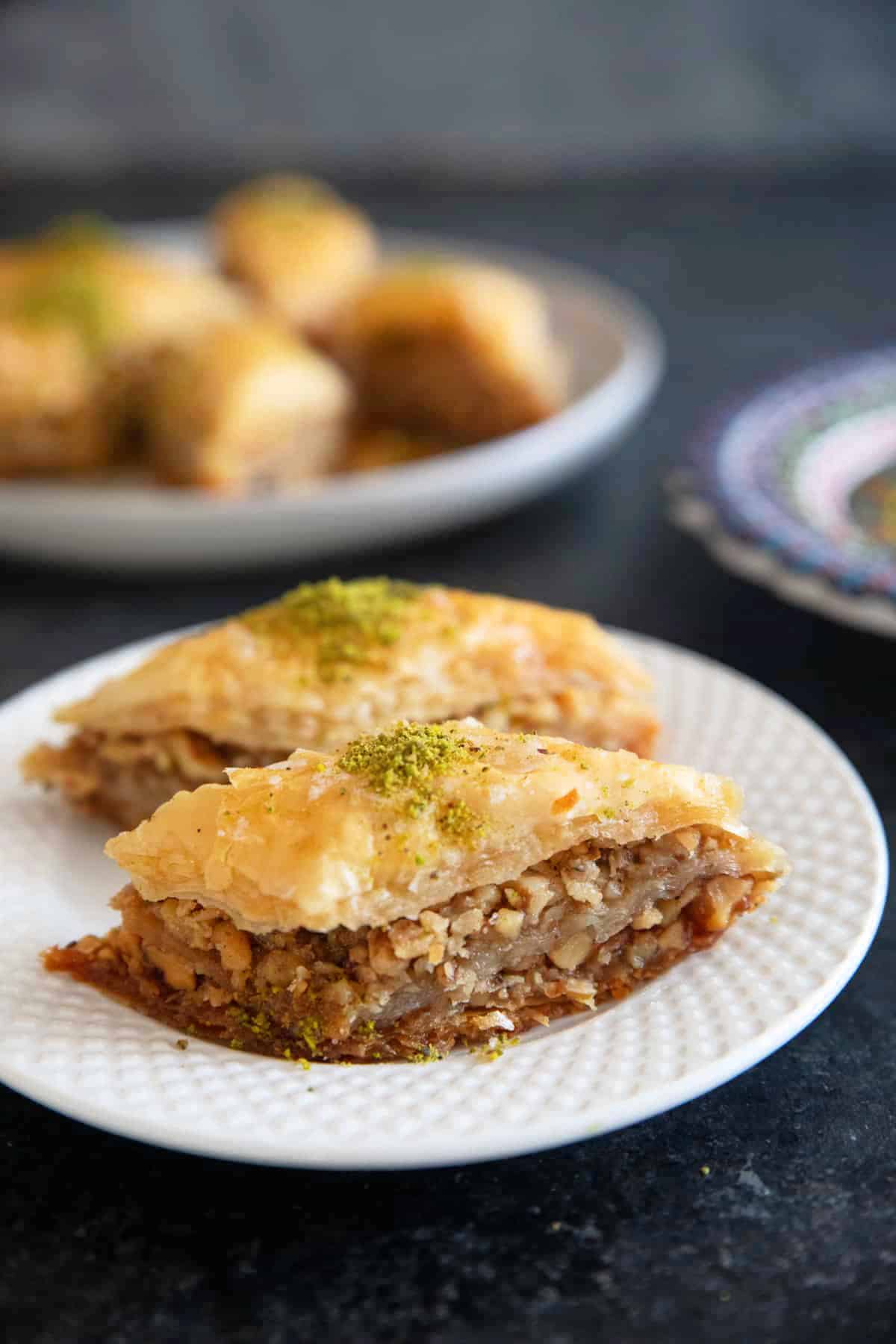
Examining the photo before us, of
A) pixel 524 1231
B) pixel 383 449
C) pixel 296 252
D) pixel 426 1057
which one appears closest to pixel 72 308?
pixel 383 449

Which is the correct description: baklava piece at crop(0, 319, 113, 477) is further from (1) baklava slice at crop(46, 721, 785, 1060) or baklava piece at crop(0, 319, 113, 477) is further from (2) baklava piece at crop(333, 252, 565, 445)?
(1) baklava slice at crop(46, 721, 785, 1060)

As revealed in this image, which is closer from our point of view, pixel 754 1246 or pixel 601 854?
pixel 754 1246

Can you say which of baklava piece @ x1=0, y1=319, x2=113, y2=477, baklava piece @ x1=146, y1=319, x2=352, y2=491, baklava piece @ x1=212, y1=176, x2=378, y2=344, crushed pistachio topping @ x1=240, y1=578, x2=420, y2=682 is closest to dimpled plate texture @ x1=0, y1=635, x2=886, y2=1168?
crushed pistachio topping @ x1=240, y1=578, x2=420, y2=682

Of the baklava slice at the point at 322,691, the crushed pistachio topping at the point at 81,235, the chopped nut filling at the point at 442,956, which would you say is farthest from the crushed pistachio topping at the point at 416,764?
the crushed pistachio topping at the point at 81,235

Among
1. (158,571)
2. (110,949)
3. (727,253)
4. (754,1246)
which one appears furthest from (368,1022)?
(727,253)

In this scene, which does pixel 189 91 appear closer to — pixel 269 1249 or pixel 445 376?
pixel 445 376

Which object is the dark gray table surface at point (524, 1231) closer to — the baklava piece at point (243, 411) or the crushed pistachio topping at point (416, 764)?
the crushed pistachio topping at point (416, 764)

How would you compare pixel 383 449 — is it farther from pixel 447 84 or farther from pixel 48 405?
pixel 447 84
